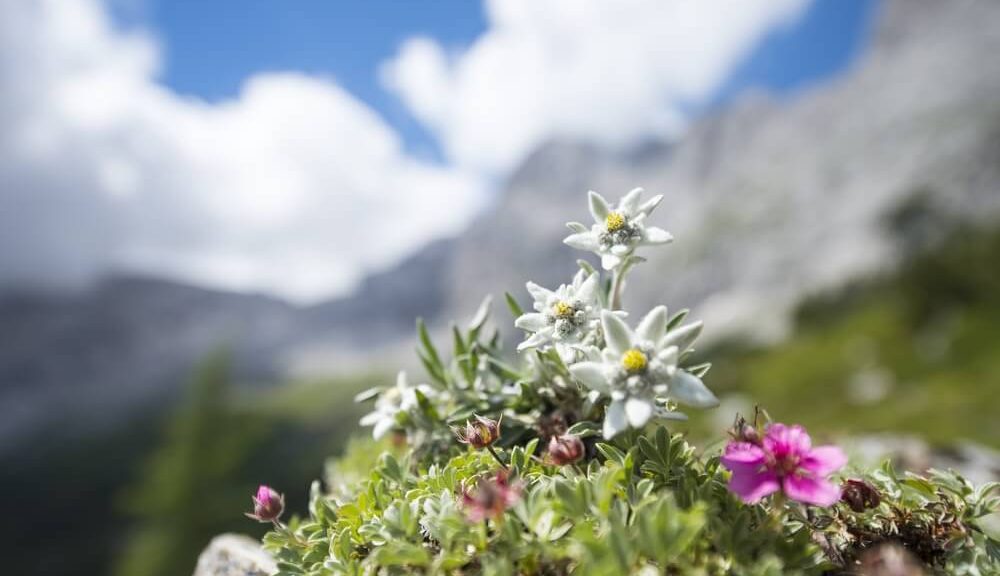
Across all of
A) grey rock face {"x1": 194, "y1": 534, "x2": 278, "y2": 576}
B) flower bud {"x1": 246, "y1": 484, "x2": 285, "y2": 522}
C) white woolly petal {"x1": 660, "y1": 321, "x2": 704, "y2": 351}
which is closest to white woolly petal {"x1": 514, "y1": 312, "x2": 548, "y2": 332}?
white woolly petal {"x1": 660, "y1": 321, "x2": 704, "y2": 351}

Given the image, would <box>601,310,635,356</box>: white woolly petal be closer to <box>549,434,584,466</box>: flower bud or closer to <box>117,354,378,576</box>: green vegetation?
<box>549,434,584,466</box>: flower bud

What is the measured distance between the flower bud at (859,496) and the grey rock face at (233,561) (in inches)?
109

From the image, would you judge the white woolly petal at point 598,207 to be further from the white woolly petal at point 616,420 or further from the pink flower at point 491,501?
the pink flower at point 491,501

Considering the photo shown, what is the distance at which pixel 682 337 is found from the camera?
2.45 meters

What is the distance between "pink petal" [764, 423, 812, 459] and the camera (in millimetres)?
2227

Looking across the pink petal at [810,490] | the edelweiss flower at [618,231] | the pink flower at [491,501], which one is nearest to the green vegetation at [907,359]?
the edelweiss flower at [618,231]

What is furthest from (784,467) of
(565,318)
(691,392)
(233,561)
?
(233,561)

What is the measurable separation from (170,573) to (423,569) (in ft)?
141

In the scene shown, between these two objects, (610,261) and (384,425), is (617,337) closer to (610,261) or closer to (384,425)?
(610,261)

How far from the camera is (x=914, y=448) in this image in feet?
22.1

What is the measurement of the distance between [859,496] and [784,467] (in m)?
0.61

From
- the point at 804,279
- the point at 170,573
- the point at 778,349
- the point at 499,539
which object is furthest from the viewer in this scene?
the point at 804,279

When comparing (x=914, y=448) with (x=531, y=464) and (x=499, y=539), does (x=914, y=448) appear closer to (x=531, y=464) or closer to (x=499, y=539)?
(x=531, y=464)

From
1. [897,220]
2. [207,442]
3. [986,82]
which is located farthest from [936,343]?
[986,82]
